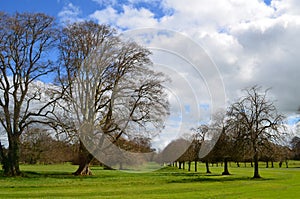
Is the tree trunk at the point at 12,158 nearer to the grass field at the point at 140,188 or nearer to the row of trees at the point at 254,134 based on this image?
the grass field at the point at 140,188

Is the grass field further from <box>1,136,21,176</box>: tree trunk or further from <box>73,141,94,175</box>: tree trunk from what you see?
<box>73,141,94,175</box>: tree trunk

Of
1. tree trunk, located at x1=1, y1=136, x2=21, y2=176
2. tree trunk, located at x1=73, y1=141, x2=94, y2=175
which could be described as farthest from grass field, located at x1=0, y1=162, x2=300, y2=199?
tree trunk, located at x1=73, y1=141, x2=94, y2=175

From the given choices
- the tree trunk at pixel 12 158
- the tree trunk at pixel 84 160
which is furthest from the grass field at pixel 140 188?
the tree trunk at pixel 84 160

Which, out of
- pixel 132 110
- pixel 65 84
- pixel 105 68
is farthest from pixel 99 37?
pixel 132 110

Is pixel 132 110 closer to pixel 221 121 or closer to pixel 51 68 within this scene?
pixel 51 68

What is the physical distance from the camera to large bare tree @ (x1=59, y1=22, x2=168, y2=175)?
38.5 m

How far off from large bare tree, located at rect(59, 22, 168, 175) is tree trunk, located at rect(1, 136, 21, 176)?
616 cm

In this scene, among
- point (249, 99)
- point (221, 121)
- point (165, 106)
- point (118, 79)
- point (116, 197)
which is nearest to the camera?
point (116, 197)

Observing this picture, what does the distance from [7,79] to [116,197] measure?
1014 inches

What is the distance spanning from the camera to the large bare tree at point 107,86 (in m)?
38.5

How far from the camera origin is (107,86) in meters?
40.9

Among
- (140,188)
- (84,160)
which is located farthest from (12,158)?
(140,188)

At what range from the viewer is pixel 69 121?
3794cm

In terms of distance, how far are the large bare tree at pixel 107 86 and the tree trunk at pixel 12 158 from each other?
6.16 m
